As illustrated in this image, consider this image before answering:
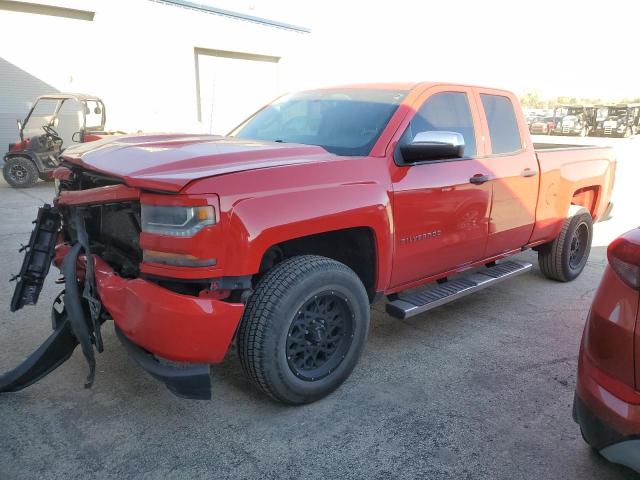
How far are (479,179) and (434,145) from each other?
800 mm

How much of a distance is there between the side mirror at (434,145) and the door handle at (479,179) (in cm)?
55

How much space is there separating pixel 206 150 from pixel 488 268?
2.76 meters

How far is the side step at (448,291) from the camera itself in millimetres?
3348

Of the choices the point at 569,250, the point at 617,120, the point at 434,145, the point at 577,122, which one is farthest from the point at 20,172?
the point at 617,120

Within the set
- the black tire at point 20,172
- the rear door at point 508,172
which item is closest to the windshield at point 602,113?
the rear door at point 508,172

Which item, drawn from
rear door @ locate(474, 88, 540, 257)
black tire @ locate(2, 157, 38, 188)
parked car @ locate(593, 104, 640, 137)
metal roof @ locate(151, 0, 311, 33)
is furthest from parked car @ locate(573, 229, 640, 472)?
parked car @ locate(593, 104, 640, 137)

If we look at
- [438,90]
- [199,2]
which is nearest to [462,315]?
[438,90]

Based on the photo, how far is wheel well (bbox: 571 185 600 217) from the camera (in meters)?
5.32

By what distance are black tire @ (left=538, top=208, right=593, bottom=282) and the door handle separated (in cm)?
172

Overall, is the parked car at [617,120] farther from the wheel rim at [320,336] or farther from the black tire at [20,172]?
the wheel rim at [320,336]

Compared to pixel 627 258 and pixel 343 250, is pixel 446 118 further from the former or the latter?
pixel 627 258

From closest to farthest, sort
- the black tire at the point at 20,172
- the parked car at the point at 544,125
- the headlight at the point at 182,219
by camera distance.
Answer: the headlight at the point at 182,219, the black tire at the point at 20,172, the parked car at the point at 544,125

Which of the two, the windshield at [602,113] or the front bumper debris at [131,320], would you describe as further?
the windshield at [602,113]

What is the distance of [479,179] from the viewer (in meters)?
3.73
